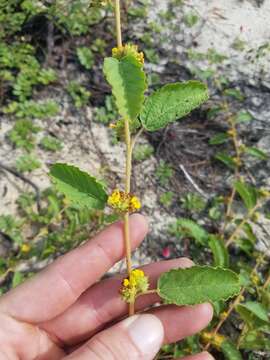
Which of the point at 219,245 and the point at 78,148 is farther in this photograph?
the point at 78,148

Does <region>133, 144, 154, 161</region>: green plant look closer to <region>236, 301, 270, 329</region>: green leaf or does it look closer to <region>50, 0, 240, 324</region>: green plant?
<region>236, 301, 270, 329</region>: green leaf

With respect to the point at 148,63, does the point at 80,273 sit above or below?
below

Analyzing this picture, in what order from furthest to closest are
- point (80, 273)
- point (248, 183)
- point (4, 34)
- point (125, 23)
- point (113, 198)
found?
point (125, 23), point (4, 34), point (248, 183), point (80, 273), point (113, 198)

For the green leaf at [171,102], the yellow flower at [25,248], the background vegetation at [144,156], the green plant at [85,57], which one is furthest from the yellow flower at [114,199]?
the green plant at [85,57]

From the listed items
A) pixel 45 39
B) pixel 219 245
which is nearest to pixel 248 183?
pixel 219 245

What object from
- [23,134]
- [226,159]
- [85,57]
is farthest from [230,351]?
[85,57]

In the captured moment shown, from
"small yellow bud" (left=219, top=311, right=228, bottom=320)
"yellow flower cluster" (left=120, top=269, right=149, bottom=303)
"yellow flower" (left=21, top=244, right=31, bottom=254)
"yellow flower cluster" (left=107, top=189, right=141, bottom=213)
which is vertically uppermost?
"yellow flower cluster" (left=107, top=189, right=141, bottom=213)

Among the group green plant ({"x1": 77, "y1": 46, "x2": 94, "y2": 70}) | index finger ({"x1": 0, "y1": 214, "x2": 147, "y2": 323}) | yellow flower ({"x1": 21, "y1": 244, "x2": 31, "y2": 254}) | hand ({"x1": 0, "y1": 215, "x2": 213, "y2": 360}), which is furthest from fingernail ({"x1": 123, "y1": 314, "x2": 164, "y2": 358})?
green plant ({"x1": 77, "y1": 46, "x2": 94, "y2": 70})

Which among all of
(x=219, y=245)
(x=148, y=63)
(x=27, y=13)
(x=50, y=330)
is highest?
(x=27, y=13)

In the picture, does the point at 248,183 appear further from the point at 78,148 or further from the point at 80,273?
the point at 80,273
